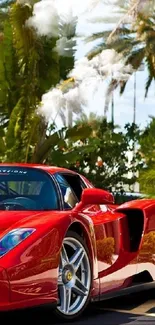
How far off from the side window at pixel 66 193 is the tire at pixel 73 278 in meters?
0.49

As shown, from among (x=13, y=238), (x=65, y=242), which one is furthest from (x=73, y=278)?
(x=13, y=238)

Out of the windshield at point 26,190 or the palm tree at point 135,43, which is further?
the palm tree at point 135,43

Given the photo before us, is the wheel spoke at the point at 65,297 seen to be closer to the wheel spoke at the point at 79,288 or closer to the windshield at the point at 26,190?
the wheel spoke at the point at 79,288

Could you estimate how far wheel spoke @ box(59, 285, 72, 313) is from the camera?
6289mm

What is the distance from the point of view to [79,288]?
650 centimetres

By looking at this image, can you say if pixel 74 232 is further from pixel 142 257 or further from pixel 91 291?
pixel 142 257

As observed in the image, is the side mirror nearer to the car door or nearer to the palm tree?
the car door

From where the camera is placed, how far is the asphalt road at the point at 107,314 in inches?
248

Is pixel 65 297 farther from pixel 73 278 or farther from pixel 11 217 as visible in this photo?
pixel 11 217

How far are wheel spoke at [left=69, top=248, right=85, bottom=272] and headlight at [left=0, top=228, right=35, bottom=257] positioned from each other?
0.57m

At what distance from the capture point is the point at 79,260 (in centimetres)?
647

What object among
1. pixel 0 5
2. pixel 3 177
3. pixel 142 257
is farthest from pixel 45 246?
pixel 0 5

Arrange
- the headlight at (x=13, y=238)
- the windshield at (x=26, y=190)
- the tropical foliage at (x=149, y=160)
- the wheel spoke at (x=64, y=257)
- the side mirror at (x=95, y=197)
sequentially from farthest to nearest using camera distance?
the tropical foliage at (x=149, y=160) < the windshield at (x=26, y=190) < the side mirror at (x=95, y=197) < the wheel spoke at (x=64, y=257) < the headlight at (x=13, y=238)

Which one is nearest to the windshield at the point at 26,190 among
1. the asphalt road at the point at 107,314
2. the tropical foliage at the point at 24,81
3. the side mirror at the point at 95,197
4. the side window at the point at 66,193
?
the side window at the point at 66,193
